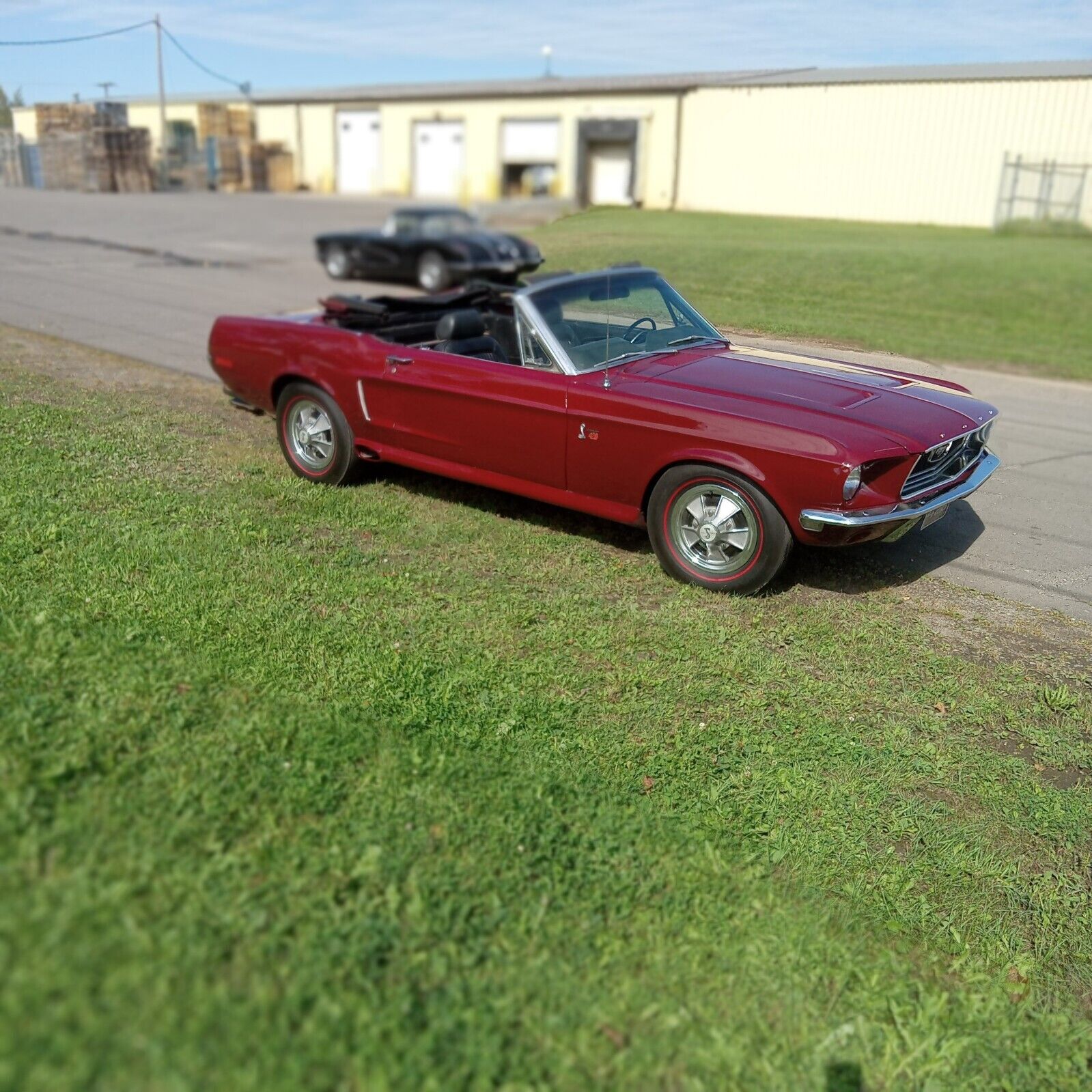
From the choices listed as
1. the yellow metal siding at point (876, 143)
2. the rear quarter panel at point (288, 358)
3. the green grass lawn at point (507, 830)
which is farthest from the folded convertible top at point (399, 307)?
the yellow metal siding at point (876, 143)

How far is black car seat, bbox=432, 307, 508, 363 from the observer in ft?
20.6

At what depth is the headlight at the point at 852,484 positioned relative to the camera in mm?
4707

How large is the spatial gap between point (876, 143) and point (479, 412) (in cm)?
2894

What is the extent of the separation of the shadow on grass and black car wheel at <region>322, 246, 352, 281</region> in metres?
12.8

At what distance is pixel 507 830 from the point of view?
3271 mm

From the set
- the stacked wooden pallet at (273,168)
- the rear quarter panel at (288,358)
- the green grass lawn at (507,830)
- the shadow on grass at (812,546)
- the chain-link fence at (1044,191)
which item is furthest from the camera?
the stacked wooden pallet at (273,168)

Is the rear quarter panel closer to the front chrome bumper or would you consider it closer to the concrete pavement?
the concrete pavement

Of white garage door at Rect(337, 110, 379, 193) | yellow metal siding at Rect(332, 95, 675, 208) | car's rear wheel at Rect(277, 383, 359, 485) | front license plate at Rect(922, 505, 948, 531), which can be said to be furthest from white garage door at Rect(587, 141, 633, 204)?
front license plate at Rect(922, 505, 948, 531)

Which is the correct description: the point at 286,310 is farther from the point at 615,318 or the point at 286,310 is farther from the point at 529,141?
the point at 529,141

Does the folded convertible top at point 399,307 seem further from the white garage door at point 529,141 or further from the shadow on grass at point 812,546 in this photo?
the white garage door at point 529,141

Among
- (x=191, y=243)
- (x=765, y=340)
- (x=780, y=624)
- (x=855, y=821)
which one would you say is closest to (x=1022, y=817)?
(x=855, y=821)

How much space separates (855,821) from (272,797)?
78.2 inches

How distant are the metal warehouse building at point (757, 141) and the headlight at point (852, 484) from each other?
27.2m

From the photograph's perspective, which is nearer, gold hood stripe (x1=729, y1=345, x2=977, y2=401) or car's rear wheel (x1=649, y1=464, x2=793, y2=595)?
car's rear wheel (x1=649, y1=464, x2=793, y2=595)
